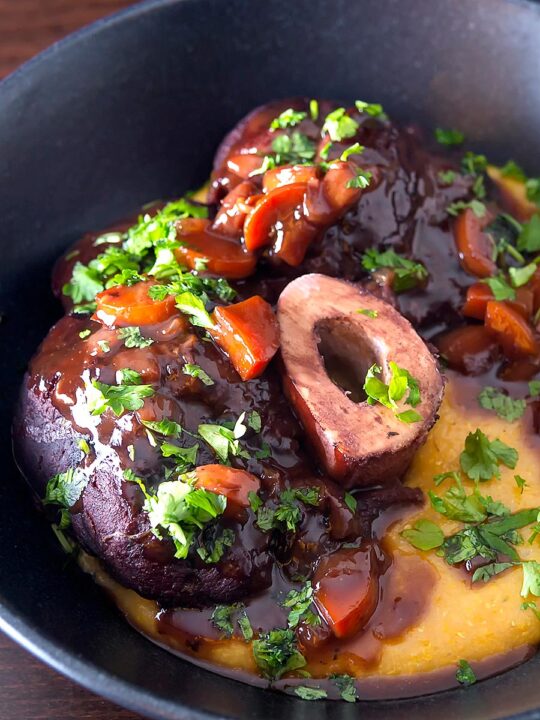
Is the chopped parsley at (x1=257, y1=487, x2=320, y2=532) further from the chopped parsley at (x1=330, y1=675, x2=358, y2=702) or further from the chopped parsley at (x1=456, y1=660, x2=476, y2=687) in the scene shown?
the chopped parsley at (x1=456, y1=660, x2=476, y2=687)

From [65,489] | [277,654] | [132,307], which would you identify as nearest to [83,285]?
[132,307]

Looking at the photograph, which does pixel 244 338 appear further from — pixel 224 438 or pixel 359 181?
pixel 359 181

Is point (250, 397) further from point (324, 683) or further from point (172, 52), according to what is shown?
point (172, 52)

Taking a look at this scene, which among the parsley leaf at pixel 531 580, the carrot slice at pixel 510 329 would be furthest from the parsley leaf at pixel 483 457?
the carrot slice at pixel 510 329

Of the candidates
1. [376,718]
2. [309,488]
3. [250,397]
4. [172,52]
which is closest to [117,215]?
[172,52]

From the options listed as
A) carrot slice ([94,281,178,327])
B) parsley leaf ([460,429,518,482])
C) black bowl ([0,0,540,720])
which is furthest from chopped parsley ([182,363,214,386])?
parsley leaf ([460,429,518,482])

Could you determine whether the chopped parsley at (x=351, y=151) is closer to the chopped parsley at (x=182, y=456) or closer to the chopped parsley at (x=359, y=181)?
the chopped parsley at (x=359, y=181)

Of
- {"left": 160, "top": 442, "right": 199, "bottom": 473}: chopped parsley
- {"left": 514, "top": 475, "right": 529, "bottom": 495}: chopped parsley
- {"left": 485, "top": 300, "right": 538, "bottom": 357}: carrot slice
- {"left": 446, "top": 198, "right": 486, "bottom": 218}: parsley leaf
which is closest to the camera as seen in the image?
{"left": 160, "top": 442, "right": 199, "bottom": 473}: chopped parsley

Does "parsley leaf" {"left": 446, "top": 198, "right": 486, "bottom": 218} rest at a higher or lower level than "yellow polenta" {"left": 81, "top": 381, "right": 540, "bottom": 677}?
higher
